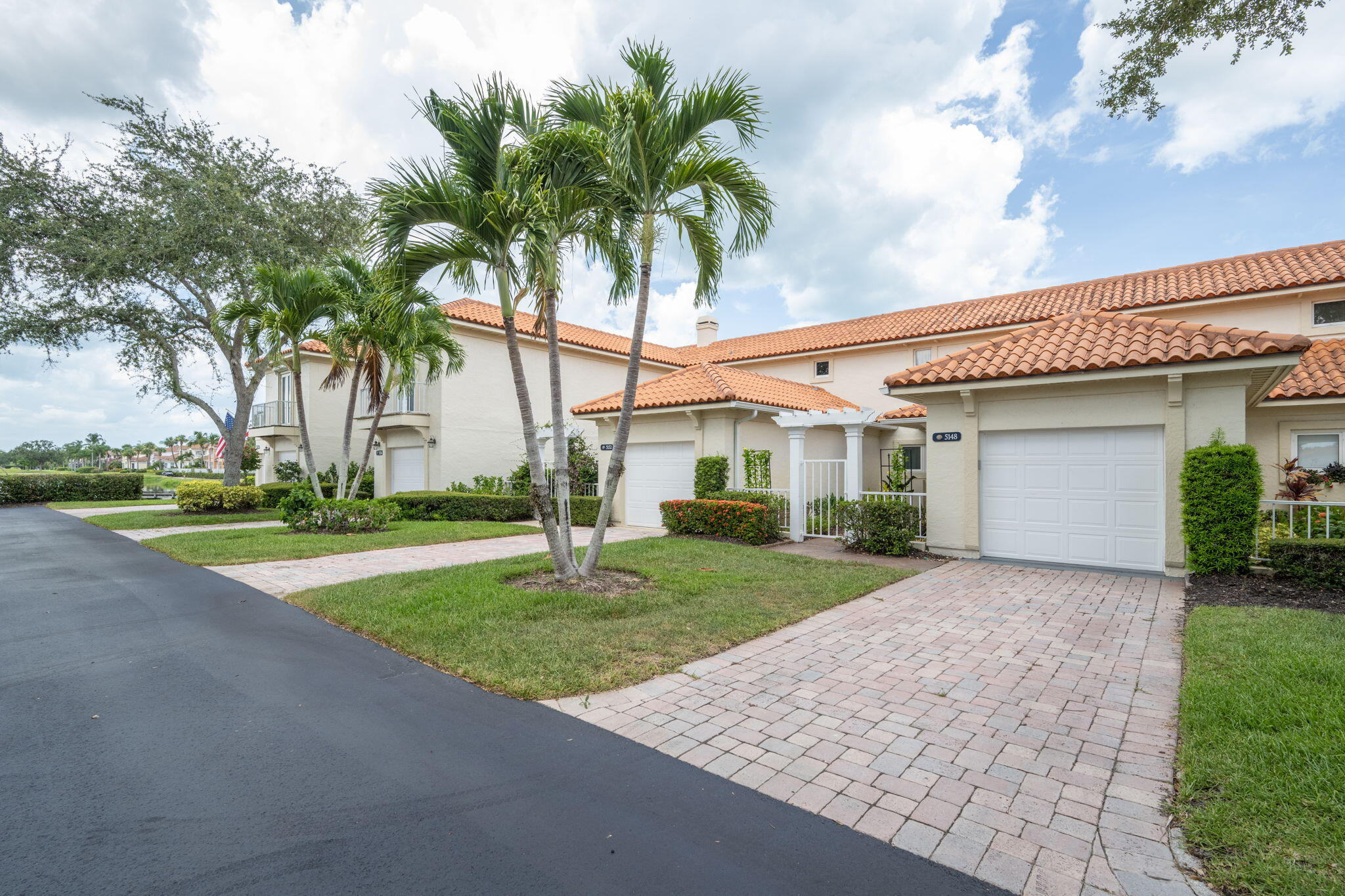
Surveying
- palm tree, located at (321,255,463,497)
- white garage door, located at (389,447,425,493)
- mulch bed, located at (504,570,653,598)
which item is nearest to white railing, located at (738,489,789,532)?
mulch bed, located at (504,570,653,598)

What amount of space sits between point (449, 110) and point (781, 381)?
14866 millimetres

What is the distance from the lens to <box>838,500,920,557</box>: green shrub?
10727mm

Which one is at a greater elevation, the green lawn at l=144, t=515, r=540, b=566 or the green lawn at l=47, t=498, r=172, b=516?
the green lawn at l=144, t=515, r=540, b=566

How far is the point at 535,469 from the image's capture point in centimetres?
792

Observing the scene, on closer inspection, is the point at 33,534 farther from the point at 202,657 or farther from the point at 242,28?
the point at 202,657

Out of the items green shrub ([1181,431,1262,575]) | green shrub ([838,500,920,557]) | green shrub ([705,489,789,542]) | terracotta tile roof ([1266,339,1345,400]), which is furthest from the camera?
green shrub ([705,489,789,542])

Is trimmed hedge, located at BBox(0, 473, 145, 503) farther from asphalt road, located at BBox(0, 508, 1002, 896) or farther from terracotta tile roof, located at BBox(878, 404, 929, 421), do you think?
terracotta tile roof, located at BBox(878, 404, 929, 421)

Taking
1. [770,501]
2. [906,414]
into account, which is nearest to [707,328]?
[906,414]

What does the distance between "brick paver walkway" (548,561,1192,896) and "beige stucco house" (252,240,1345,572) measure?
11.1 ft

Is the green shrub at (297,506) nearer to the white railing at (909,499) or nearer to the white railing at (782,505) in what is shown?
the white railing at (782,505)

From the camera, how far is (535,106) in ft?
24.5

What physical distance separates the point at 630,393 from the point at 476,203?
304 centimetres

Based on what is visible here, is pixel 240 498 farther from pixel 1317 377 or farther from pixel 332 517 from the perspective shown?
pixel 1317 377

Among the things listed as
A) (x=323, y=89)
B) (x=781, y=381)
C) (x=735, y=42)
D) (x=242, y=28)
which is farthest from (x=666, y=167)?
(x=781, y=381)
